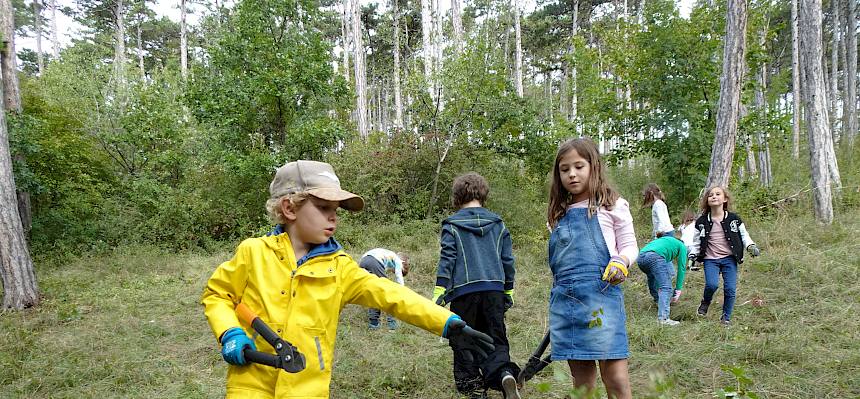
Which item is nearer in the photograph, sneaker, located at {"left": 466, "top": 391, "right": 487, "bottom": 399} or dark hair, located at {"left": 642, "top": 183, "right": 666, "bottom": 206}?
sneaker, located at {"left": 466, "top": 391, "right": 487, "bottom": 399}

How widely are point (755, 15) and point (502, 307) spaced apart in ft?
32.2

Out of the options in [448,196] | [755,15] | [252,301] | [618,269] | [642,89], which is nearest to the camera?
[252,301]

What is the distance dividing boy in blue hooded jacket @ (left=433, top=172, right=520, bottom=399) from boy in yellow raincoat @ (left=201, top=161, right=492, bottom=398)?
62.5 inches

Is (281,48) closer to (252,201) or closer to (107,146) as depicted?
(252,201)

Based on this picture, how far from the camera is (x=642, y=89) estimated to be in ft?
36.5

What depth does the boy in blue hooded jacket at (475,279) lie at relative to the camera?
372cm

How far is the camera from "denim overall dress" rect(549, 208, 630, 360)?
252 centimetres

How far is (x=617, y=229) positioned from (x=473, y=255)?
4.40 ft

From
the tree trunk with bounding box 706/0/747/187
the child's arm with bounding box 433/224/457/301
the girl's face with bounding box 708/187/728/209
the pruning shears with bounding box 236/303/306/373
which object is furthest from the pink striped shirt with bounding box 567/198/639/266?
the tree trunk with bounding box 706/0/747/187

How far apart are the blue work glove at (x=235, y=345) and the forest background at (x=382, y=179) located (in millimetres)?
2378

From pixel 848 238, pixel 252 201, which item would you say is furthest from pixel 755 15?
pixel 252 201

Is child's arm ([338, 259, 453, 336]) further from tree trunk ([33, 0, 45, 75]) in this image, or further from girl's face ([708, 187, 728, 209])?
tree trunk ([33, 0, 45, 75])

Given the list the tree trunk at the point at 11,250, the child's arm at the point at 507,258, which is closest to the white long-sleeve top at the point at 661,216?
the child's arm at the point at 507,258

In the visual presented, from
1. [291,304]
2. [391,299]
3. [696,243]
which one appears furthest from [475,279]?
[696,243]
